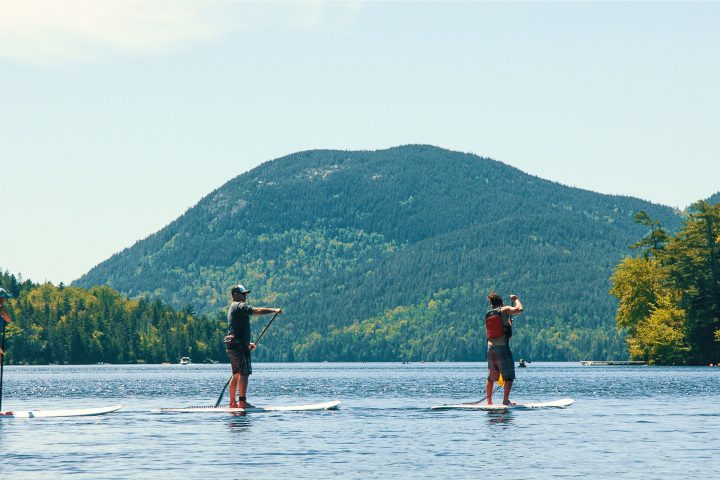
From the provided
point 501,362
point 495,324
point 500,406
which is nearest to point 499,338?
point 495,324

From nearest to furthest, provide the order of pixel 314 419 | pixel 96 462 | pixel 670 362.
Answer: pixel 96 462
pixel 314 419
pixel 670 362

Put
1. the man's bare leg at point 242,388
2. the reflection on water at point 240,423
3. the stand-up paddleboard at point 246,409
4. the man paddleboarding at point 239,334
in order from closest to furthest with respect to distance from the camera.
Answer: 1. the reflection on water at point 240,423
2. the man paddleboarding at point 239,334
3. the stand-up paddleboard at point 246,409
4. the man's bare leg at point 242,388

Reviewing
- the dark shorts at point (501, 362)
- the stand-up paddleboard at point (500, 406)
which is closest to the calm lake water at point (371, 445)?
the stand-up paddleboard at point (500, 406)

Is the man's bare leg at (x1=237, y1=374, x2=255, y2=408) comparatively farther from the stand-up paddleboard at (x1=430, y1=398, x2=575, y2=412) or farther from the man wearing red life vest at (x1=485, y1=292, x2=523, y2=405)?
the man wearing red life vest at (x1=485, y1=292, x2=523, y2=405)

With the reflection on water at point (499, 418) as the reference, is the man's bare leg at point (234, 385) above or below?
above

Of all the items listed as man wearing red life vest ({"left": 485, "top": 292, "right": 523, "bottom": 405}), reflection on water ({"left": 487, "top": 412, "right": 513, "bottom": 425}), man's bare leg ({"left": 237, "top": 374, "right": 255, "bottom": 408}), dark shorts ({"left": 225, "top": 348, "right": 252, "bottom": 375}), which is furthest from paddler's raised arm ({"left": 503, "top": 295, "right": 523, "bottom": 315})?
man's bare leg ({"left": 237, "top": 374, "right": 255, "bottom": 408})

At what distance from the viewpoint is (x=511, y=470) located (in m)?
22.2

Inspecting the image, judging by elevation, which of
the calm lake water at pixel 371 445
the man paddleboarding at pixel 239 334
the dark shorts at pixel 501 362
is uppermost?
the man paddleboarding at pixel 239 334

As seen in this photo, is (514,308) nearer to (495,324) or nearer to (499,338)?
(495,324)

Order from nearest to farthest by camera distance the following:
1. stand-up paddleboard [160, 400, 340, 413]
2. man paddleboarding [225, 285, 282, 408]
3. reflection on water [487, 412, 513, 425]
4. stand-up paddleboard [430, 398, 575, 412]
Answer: reflection on water [487, 412, 513, 425] < man paddleboarding [225, 285, 282, 408] < stand-up paddleboard [160, 400, 340, 413] < stand-up paddleboard [430, 398, 575, 412]

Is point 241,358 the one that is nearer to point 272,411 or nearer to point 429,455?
point 272,411

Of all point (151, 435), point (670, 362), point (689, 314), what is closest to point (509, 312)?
point (151, 435)

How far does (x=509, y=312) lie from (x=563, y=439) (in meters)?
9.47

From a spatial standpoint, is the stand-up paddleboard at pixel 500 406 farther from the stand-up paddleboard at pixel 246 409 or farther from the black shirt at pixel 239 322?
the black shirt at pixel 239 322
